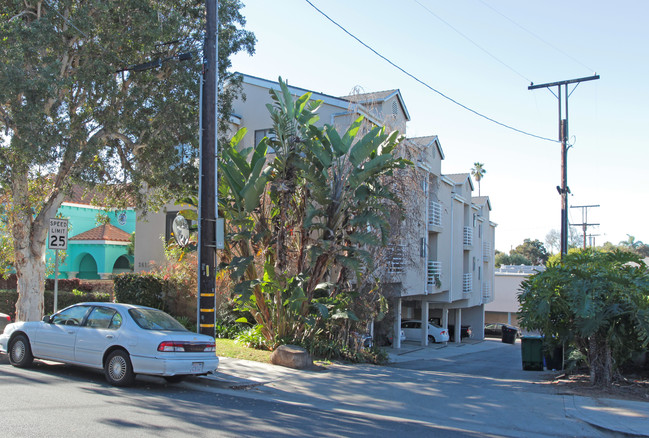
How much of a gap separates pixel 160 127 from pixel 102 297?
30.0ft

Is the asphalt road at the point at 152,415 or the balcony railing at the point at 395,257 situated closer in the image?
the asphalt road at the point at 152,415

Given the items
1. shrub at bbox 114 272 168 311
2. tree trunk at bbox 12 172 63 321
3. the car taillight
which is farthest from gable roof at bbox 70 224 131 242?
the car taillight

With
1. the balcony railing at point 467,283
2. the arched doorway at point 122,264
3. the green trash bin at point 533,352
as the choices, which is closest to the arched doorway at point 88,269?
the arched doorway at point 122,264

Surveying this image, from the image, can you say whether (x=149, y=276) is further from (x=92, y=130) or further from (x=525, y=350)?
(x=525, y=350)

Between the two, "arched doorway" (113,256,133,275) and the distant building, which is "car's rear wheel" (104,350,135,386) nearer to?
the distant building

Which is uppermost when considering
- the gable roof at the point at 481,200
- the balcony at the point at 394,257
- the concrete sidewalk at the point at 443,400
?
the gable roof at the point at 481,200

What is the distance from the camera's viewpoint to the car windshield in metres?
9.58

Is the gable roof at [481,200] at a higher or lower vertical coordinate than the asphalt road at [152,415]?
higher

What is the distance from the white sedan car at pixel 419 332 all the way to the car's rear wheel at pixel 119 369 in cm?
2723

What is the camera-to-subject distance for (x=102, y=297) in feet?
68.7

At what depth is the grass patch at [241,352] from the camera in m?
13.1

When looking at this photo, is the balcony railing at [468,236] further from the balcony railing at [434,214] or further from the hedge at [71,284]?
the hedge at [71,284]

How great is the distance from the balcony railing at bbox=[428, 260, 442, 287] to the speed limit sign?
2044 centimetres

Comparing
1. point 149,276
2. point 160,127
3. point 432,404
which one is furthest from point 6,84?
point 432,404
